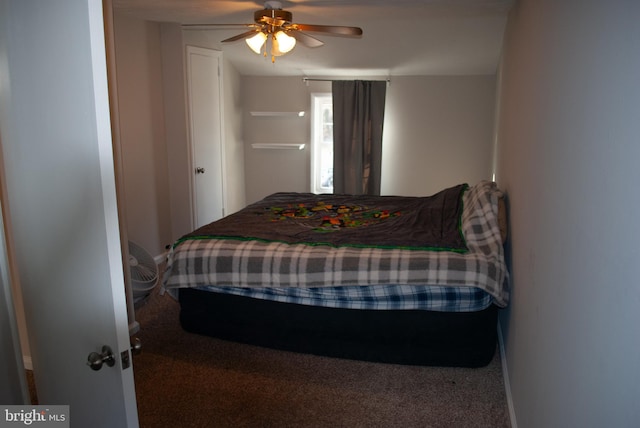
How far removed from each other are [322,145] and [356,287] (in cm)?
368

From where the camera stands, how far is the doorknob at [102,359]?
3.20ft

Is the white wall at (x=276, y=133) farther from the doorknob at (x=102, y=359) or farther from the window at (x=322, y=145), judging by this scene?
the doorknob at (x=102, y=359)

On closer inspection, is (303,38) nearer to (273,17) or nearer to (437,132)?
(273,17)

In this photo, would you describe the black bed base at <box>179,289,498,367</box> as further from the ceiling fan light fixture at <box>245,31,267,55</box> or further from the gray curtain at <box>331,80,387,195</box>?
the gray curtain at <box>331,80,387,195</box>

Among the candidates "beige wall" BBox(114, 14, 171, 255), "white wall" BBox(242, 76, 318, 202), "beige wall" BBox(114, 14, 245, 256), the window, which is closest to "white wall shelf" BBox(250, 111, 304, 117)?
"white wall" BBox(242, 76, 318, 202)

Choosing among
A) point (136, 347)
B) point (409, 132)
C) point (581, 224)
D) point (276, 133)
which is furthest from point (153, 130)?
point (581, 224)

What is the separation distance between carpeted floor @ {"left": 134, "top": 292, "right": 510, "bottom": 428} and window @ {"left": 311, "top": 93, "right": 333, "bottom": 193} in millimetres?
3472

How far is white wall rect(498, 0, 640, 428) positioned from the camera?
2.75ft

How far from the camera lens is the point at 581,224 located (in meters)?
1.10

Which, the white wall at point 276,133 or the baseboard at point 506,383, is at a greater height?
the white wall at point 276,133

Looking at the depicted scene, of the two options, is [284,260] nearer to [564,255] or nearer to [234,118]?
[564,255]

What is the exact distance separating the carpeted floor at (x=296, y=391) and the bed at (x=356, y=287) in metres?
0.10

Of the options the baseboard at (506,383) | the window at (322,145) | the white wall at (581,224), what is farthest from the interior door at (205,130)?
the white wall at (581,224)

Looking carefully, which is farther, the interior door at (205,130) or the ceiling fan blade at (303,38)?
the interior door at (205,130)
